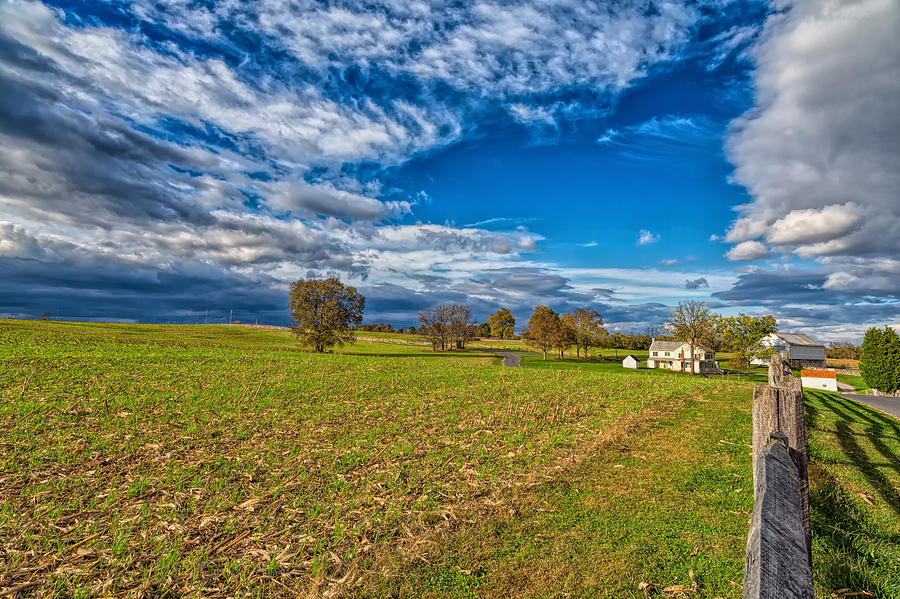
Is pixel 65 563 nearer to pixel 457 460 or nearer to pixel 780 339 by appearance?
pixel 457 460

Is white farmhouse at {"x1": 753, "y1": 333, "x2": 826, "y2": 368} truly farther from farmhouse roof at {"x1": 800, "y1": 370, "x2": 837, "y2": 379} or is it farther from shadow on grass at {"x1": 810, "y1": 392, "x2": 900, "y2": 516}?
shadow on grass at {"x1": 810, "y1": 392, "x2": 900, "y2": 516}

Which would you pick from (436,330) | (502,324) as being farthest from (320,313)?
(502,324)

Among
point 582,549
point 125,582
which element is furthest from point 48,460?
point 582,549

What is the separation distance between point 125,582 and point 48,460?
7011 millimetres

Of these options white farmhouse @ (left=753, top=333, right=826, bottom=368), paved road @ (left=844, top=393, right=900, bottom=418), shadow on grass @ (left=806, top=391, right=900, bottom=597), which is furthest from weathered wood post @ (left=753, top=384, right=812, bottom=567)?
white farmhouse @ (left=753, top=333, right=826, bottom=368)

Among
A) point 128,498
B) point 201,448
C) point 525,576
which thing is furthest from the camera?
point 201,448

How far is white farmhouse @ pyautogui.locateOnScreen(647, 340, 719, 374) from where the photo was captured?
72.3 meters

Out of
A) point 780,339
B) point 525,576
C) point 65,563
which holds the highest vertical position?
point 780,339

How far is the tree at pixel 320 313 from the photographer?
55.1 metres

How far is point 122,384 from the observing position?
61.4 feet

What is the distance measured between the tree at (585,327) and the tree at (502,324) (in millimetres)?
50027

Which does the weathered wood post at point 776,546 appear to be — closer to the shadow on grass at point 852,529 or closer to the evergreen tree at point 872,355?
the shadow on grass at point 852,529

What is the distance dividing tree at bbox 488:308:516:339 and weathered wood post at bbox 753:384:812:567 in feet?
458

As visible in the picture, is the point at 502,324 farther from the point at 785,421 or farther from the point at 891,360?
the point at 785,421
